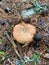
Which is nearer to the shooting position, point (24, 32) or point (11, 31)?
point (24, 32)

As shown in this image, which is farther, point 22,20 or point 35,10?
point 35,10

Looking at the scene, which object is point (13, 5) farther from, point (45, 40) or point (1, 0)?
point (45, 40)

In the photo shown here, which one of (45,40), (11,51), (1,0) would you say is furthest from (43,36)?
(1,0)

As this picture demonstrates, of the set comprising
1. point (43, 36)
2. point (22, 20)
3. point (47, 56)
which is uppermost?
point (22, 20)

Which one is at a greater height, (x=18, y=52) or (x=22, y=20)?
(x=22, y=20)

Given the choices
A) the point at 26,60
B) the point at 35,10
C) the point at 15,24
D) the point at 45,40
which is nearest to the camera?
the point at 26,60

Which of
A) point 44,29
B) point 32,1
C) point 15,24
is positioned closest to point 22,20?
point 15,24

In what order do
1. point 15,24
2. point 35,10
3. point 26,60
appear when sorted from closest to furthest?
point 26,60 < point 15,24 < point 35,10
